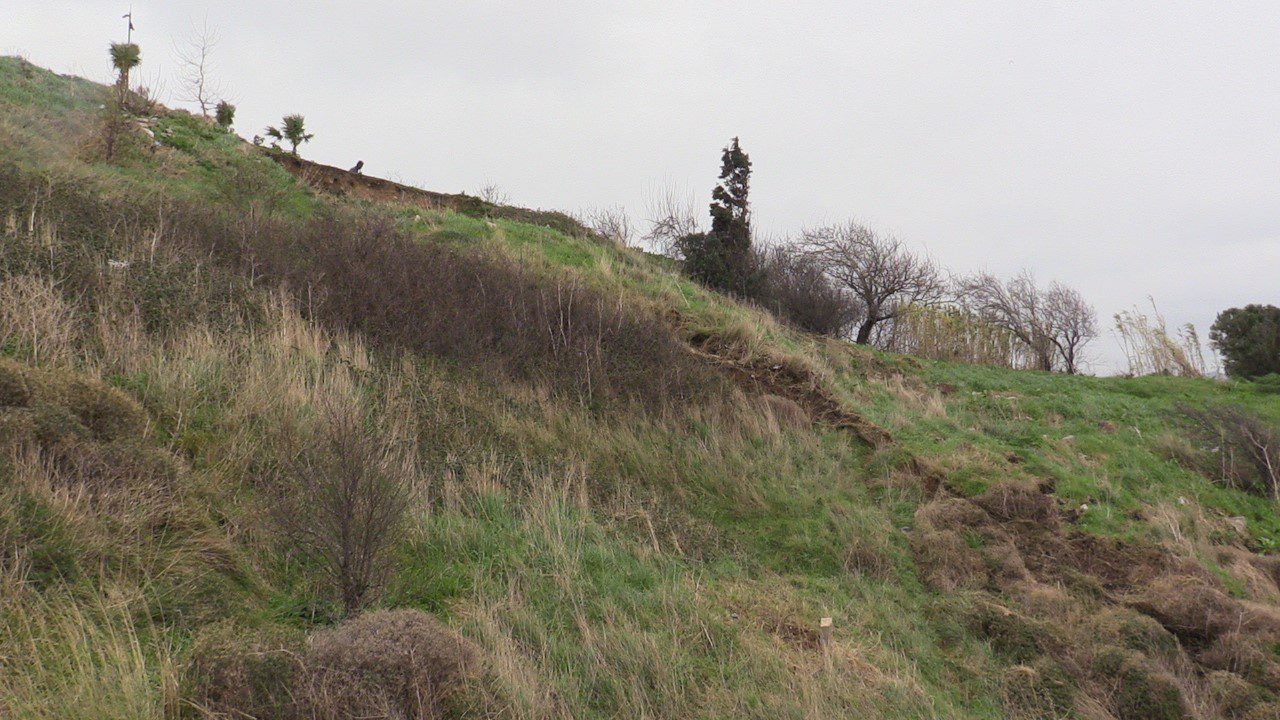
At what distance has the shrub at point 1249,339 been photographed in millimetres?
16719

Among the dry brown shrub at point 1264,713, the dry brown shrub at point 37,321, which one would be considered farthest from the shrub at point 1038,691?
the dry brown shrub at point 37,321

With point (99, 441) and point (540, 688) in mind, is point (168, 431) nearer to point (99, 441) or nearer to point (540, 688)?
point (99, 441)

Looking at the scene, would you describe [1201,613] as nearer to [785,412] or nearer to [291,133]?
[785,412]

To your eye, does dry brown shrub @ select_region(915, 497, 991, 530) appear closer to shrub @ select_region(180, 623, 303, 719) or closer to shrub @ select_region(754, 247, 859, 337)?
shrub @ select_region(180, 623, 303, 719)

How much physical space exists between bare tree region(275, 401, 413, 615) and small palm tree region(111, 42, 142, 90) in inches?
683

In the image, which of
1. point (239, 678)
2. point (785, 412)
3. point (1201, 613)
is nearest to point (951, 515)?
point (1201, 613)

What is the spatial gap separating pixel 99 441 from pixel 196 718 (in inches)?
84.5

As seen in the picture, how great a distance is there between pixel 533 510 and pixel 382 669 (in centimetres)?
236

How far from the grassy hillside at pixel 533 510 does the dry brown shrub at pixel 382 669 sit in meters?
0.02

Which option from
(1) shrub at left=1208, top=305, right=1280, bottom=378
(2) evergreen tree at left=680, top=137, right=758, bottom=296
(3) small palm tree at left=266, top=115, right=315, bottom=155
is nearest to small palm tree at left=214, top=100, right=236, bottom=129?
(3) small palm tree at left=266, top=115, right=315, bottom=155

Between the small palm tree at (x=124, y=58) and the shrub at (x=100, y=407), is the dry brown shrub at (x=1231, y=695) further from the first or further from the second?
the small palm tree at (x=124, y=58)

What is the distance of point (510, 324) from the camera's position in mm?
9086

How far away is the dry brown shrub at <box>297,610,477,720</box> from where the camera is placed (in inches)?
103

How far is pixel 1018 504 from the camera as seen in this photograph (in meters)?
7.72
